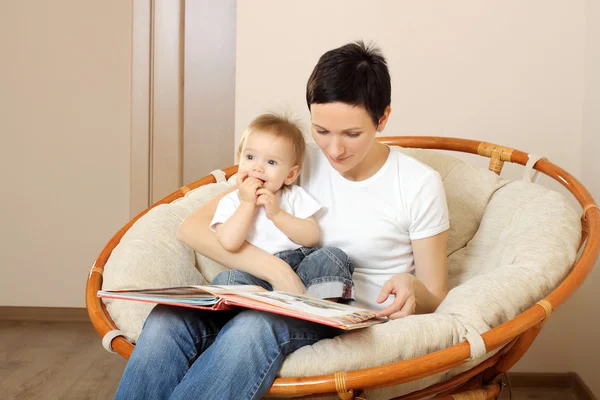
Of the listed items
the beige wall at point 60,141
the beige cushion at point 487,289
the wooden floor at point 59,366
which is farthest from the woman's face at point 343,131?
the beige wall at point 60,141

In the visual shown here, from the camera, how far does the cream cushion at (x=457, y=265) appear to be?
125 centimetres

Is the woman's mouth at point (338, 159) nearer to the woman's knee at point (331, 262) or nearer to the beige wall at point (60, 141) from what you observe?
the woman's knee at point (331, 262)

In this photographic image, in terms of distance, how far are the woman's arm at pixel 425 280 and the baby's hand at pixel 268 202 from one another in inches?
11.5

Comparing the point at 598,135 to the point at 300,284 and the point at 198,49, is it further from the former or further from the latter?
the point at 198,49

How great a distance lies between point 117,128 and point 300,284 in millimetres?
1991

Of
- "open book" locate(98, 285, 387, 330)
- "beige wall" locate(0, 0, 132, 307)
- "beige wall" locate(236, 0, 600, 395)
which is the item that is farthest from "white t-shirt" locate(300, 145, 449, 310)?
"beige wall" locate(0, 0, 132, 307)

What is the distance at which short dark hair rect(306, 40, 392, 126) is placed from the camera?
1531 millimetres

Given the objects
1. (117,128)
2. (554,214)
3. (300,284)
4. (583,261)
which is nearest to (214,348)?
(300,284)

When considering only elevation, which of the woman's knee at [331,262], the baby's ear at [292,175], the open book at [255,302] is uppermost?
the baby's ear at [292,175]

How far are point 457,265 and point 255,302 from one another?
0.83m

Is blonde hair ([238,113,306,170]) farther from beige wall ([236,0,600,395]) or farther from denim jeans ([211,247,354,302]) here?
beige wall ([236,0,600,395])

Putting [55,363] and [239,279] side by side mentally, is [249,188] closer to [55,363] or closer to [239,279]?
[239,279]

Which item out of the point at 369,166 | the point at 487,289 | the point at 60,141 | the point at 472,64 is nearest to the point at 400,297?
the point at 487,289

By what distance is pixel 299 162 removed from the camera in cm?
170
